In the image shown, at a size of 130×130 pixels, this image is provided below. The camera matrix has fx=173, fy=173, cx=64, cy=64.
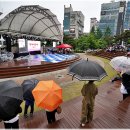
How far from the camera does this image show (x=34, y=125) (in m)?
4.92

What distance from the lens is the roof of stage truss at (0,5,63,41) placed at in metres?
27.0

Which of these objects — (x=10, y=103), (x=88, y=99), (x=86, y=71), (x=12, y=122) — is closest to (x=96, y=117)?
(x=88, y=99)

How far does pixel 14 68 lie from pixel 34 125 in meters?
8.03

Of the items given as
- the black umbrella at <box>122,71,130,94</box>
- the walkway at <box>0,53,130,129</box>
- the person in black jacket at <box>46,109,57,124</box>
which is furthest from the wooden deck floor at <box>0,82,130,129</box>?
the black umbrella at <box>122,71,130,94</box>

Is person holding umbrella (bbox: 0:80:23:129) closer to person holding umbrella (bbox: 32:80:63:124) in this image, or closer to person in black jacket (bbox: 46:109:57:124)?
person holding umbrella (bbox: 32:80:63:124)

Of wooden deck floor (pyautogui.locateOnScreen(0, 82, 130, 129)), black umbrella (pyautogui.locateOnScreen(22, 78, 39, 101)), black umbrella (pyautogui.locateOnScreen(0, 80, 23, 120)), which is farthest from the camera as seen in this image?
black umbrella (pyautogui.locateOnScreen(22, 78, 39, 101))

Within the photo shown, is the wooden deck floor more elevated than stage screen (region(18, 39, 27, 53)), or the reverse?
stage screen (region(18, 39, 27, 53))

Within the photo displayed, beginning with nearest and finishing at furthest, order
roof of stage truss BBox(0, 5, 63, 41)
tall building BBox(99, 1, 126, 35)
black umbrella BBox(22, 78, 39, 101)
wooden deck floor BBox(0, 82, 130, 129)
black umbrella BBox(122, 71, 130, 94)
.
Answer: wooden deck floor BBox(0, 82, 130, 129)
black umbrella BBox(22, 78, 39, 101)
black umbrella BBox(122, 71, 130, 94)
roof of stage truss BBox(0, 5, 63, 41)
tall building BBox(99, 1, 126, 35)

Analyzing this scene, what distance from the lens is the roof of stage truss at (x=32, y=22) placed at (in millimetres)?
27000

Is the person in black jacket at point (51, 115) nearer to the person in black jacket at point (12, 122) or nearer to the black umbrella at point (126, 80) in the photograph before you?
the person in black jacket at point (12, 122)

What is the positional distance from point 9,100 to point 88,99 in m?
1.81

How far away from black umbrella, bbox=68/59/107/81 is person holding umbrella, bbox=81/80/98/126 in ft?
0.71

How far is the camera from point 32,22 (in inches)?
1294

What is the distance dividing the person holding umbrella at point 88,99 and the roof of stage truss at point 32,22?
2123cm
